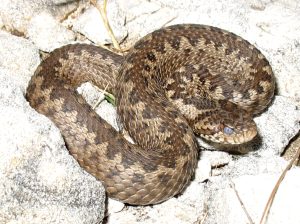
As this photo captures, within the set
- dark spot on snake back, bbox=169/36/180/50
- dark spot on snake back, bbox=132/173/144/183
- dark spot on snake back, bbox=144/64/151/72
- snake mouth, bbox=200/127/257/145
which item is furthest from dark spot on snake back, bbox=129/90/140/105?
dark spot on snake back, bbox=169/36/180/50

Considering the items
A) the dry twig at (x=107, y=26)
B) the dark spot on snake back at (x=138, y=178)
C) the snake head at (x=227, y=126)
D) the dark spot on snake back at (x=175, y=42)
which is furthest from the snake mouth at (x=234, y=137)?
the dry twig at (x=107, y=26)

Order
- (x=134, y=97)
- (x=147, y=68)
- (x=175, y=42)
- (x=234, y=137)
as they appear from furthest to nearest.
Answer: (x=175, y=42) < (x=147, y=68) < (x=134, y=97) < (x=234, y=137)

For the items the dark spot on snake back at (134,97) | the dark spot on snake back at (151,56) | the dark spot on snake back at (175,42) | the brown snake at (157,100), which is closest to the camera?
the brown snake at (157,100)

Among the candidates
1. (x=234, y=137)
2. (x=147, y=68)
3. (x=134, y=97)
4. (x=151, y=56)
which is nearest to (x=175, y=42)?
(x=151, y=56)

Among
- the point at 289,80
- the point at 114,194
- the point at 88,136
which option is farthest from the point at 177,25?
the point at 114,194

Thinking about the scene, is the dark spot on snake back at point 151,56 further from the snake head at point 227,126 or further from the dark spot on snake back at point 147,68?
the snake head at point 227,126

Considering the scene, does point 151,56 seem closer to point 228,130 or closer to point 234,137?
point 228,130

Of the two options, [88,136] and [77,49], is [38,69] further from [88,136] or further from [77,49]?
[88,136]
